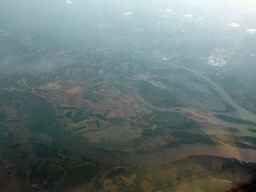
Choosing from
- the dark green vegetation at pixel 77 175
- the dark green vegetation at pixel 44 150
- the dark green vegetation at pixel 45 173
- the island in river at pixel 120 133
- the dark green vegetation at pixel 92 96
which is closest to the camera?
the dark green vegetation at pixel 77 175

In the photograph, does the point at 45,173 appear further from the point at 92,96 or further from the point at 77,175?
the point at 92,96

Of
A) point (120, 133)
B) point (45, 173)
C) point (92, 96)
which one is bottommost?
point (120, 133)

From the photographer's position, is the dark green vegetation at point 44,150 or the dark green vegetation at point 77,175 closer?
the dark green vegetation at point 77,175

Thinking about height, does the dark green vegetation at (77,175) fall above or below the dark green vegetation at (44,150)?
below

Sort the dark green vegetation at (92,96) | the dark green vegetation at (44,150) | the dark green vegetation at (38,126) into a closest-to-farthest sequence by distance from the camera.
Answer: the dark green vegetation at (44,150) < the dark green vegetation at (38,126) < the dark green vegetation at (92,96)

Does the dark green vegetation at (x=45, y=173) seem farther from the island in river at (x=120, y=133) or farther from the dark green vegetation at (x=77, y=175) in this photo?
the dark green vegetation at (x=77, y=175)

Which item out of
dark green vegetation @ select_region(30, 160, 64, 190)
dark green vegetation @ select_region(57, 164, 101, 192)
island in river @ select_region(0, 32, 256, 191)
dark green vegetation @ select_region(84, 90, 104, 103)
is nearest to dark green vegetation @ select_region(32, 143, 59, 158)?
island in river @ select_region(0, 32, 256, 191)

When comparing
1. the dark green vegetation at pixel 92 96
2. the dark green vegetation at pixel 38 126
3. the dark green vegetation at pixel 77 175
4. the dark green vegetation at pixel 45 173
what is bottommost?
the dark green vegetation at pixel 77 175

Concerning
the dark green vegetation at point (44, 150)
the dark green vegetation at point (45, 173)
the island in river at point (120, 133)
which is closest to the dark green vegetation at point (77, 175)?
the island in river at point (120, 133)

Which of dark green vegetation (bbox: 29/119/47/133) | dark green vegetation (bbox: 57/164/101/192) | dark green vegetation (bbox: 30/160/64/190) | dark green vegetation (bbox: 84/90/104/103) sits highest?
dark green vegetation (bbox: 84/90/104/103)

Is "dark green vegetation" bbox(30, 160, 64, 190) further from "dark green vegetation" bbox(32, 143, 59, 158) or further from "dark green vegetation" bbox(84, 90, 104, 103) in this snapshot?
"dark green vegetation" bbox(84, 90, 104, 103)

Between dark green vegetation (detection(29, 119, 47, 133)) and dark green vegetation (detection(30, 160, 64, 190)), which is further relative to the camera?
dark green vegetation (detection(29, 119, 47, 133))

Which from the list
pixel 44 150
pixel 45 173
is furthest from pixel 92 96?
pixel 45 173
